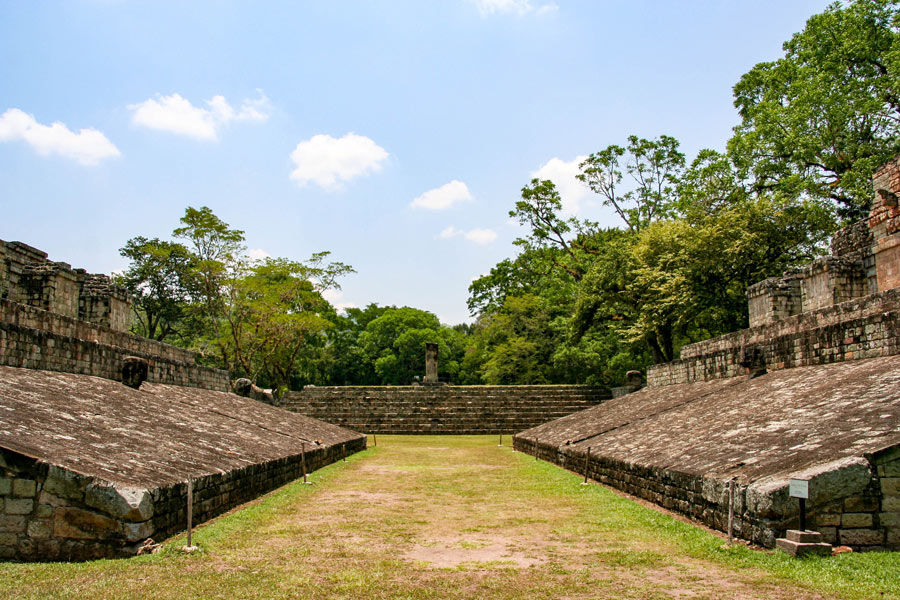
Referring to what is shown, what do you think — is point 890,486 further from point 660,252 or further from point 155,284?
point 155,284

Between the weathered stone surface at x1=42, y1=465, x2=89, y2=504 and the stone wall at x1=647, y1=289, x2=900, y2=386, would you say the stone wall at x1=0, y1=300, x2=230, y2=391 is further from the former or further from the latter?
the stone wall at x1=647, y1=289, x2=900, y2=386

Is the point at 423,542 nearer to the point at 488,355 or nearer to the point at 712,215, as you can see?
the point at 712,215

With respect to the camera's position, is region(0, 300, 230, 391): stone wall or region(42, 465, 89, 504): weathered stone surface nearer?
region(42, 465, 89, 504): weathered stone surface

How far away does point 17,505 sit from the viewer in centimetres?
481

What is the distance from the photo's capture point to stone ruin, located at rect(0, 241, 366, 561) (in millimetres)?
4863

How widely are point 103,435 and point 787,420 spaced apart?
701cm

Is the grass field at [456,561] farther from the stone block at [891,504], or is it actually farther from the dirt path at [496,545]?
the stone block at [891,504]

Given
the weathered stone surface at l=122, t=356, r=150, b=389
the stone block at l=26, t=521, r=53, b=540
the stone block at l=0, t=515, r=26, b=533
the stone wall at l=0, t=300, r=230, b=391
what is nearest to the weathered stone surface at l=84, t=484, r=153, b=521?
the stone block at l=26, t=521, r=53, b=540

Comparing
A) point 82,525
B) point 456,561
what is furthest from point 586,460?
point 82,525

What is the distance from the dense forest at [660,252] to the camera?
64.7 feet

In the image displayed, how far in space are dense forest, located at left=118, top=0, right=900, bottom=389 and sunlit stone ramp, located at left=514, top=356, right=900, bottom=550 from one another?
9.36 metres

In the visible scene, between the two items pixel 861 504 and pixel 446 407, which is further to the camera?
pixel 446 407

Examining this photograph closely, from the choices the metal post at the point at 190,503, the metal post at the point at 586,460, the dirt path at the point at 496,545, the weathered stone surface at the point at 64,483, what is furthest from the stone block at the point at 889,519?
the weathered stone surface at the point at 64,483

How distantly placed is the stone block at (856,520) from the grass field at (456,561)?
9.0 inches
